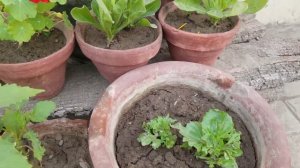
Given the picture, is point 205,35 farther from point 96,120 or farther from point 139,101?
point 96,120

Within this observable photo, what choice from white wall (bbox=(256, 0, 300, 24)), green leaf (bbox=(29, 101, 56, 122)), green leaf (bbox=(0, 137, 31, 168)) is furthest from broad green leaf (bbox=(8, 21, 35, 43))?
white wall (bbox=(256, 0, 300, 24))

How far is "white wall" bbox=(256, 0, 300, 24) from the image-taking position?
231 centimetres

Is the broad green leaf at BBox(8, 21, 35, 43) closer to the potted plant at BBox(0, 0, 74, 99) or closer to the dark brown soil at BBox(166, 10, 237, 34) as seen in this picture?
the potted plant at BBox(0, 0, 74, 99)

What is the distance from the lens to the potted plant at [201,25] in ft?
4.70

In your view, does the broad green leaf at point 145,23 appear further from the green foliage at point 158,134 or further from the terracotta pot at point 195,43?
the green foliage at point 158,134

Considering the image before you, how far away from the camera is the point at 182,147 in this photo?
48.3 inches

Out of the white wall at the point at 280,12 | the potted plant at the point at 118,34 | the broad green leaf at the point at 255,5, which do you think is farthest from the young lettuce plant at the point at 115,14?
the white wall at the point at 280,12

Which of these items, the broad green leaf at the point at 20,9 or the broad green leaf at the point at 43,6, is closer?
the broad green leaf at the point at 20,9

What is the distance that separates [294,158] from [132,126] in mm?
887

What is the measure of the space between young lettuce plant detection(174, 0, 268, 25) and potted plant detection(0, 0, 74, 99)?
460 mm

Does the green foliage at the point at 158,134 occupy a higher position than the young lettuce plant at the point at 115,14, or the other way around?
the young lettuce plant at the point at 115,14

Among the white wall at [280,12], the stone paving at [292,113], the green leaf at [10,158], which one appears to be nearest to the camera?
the green leaf at [10,158]

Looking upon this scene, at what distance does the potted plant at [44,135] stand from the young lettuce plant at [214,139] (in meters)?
0.38

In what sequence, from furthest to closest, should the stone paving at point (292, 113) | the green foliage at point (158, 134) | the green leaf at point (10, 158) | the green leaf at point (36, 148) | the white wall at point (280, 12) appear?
the white wall at point (280, 12) → the stone paving at point (292, 113) → the green foliage at point (158, 134) → the green leaf at point (36, 148) → the green leaf at point (10, 158)
